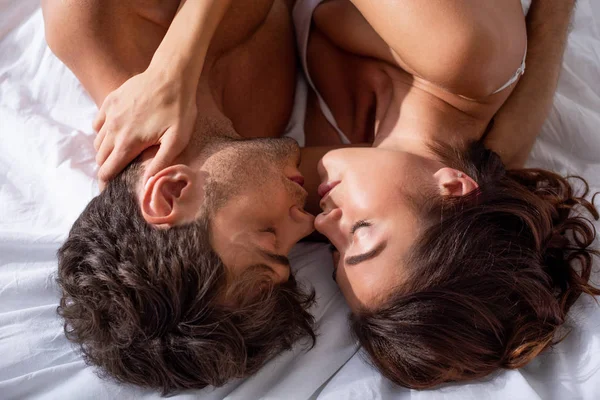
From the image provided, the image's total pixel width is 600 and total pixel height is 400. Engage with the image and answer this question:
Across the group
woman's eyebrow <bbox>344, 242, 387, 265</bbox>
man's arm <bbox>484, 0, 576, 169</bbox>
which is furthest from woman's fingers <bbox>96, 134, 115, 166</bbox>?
man's arm <bbox>484, 0, 576, 169</bbox>

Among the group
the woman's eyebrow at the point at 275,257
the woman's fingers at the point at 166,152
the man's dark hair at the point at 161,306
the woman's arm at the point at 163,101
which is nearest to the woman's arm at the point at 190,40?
the woman's arm at the point at 163,101

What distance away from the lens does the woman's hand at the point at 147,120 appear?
4.35 feet

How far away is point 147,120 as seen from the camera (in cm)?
135

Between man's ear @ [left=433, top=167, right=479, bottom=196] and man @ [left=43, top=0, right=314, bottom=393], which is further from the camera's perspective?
man's ear @ [left=433, top=167, right=479, bottom=196]

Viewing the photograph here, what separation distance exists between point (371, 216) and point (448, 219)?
0.55 feet

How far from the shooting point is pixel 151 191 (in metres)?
1.26

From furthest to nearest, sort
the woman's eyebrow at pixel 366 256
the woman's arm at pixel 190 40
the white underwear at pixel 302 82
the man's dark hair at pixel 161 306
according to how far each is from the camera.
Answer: the white underwear at pixel 302 82 < the woman's arm at pixel 190 40 < the woman's eyebrow at pixel 366 256 < the man's dark hair at pixel 161 306

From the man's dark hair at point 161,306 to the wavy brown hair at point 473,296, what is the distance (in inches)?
10.6

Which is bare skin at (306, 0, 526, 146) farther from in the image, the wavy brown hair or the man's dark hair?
the man's dark hair

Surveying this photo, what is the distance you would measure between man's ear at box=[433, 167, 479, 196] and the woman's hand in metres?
0.58

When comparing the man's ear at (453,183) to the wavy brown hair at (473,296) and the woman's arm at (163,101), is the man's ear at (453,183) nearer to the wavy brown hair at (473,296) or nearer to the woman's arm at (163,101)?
the wavy brown hair at (473,296)

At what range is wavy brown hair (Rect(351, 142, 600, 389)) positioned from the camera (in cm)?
125

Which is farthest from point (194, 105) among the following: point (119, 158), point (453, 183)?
point (453, 183)

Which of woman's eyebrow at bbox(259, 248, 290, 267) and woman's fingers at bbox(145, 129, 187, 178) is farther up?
woman's fingers at bbox(145, 129, 187, 178)
